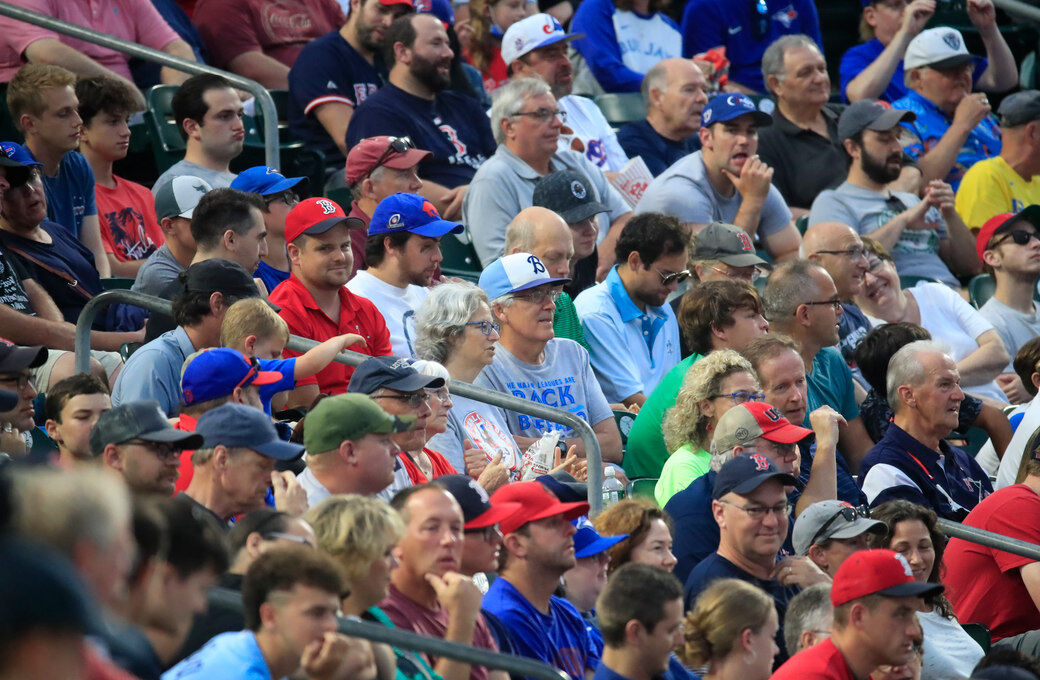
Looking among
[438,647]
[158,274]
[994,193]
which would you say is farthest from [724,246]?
[438,647]

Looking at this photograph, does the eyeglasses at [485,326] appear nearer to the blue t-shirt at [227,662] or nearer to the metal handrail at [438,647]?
the metal handrail at [438,647]

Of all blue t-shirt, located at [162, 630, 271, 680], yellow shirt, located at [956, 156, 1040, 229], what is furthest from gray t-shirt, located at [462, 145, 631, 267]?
blue t-shirt, located at [162, 630, 271, 680]

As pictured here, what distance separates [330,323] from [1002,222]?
4.47m

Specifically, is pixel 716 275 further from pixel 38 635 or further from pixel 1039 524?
pixel 38 635

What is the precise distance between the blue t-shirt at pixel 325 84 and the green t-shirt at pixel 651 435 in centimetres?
319

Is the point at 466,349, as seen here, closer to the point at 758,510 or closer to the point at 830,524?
the point at 758,510

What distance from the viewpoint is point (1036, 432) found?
6719 millimetres

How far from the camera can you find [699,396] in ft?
20.8

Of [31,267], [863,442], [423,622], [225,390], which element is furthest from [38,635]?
[863,442]

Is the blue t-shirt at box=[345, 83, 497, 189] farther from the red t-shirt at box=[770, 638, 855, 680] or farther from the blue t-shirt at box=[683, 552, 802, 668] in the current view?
the red t-shirt at box=[770, 638, 855, 680]

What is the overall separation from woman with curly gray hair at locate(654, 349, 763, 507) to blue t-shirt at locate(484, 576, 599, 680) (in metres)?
1.31

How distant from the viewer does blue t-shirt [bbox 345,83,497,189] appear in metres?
8.80

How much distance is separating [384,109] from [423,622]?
4845mm

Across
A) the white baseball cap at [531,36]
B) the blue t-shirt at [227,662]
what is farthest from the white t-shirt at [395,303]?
the blue t-shirt at [227,662]
